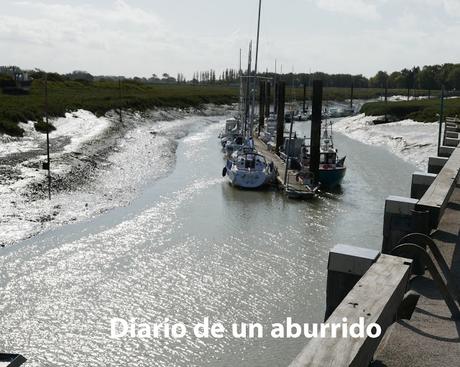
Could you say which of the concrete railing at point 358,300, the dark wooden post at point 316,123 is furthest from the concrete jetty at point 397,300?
the dark wooden post at point 316,123

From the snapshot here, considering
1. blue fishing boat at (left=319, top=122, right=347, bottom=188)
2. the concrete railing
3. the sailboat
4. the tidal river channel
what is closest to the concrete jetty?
the concrete railing

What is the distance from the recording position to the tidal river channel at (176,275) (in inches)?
512

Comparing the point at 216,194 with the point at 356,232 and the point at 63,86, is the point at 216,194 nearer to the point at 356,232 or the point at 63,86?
the point at 356,232

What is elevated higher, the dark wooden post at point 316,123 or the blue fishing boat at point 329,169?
the dark wooden post at point 316,123

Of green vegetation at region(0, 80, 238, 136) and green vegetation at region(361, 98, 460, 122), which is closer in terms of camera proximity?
green vegetation at region(0, 80, 238, 136)

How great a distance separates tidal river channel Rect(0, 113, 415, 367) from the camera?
42.7 feet

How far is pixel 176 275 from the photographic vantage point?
17906 mm

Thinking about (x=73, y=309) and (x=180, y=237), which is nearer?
(x=73, y=309)

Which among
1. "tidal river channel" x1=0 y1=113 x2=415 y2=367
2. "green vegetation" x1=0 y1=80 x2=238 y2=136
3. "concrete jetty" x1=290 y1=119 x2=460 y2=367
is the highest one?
"green vegetation" x1=0 y1=80 x2=238 y2=136

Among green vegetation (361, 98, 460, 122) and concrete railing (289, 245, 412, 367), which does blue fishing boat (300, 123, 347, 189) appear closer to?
concrete railing (289, 245, 412, 367)

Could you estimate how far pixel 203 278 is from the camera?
1758 centimetres

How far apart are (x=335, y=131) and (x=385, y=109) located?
33.7ft

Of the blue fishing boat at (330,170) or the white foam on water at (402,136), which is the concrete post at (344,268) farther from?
the white foam on water at (402,136)

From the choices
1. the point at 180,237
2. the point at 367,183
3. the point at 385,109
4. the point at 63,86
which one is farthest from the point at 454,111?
the point at 63,86
